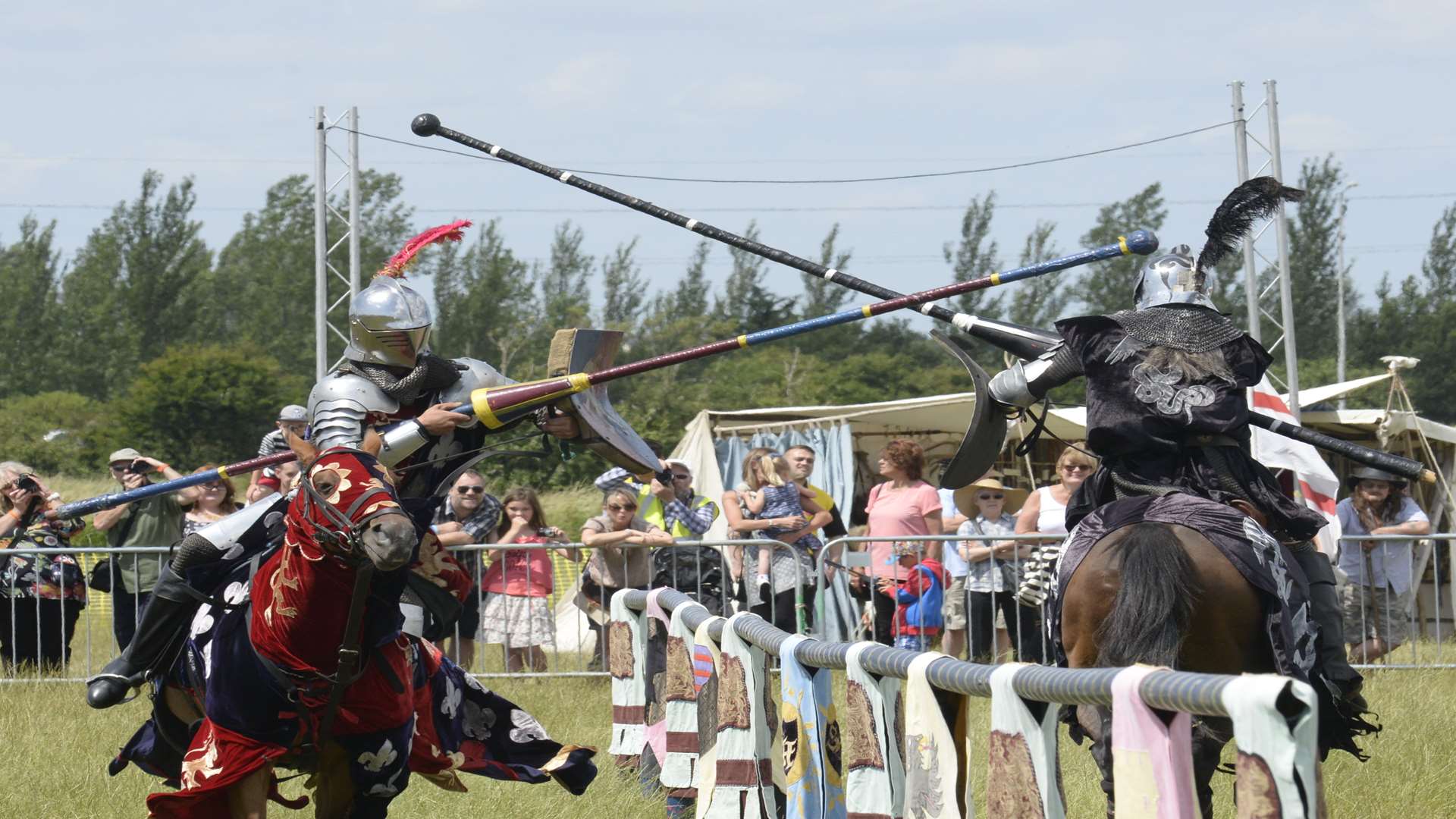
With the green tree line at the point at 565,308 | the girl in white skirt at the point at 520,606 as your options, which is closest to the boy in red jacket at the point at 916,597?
the girl in white skirt at the point at 520,606

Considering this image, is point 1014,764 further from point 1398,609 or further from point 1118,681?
point 1398,609

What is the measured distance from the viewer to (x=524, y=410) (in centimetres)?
596

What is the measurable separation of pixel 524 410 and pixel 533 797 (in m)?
1.86

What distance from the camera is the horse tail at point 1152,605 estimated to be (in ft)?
15.4

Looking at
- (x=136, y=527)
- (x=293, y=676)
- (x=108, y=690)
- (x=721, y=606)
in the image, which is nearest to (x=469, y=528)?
(x=721, y=606)

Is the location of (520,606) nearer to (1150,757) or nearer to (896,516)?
(896,516)

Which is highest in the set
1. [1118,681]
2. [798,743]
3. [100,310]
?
[100,310]

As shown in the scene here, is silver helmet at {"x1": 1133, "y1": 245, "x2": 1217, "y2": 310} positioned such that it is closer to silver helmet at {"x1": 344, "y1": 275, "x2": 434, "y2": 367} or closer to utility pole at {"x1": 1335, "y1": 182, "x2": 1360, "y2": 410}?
silver helmet at {"x1": 344, "y1": 275, "x2": 434, "y2": 367}

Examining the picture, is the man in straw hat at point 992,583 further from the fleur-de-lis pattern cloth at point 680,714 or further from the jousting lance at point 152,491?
the jousting lance at point 152,491

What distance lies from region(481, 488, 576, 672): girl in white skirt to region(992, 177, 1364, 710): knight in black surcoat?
17.7 ft

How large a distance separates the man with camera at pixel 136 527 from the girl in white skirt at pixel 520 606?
75.7 inches

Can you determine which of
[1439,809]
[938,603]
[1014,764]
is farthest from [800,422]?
[1014,764]

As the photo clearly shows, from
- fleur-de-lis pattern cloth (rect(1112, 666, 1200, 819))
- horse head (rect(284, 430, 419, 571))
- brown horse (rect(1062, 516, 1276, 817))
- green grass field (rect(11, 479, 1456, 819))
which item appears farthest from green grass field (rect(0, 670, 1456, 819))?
fleur-de-lis pattern cloth (rect(1112, 666, 1200, 819))

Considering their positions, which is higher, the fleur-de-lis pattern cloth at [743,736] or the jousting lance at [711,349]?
the jousting lance at [711,349]
